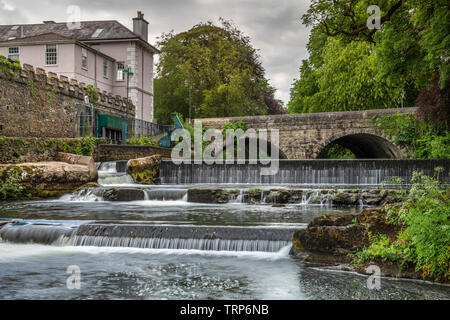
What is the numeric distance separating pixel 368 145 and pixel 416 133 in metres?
6.12

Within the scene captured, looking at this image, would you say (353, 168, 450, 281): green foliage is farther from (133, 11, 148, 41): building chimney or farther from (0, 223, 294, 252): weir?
(133, 11, 148, 41): building chimney

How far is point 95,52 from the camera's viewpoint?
33188mm

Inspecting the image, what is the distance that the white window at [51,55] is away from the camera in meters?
31.0

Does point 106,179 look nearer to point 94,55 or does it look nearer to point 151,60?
point 94,55

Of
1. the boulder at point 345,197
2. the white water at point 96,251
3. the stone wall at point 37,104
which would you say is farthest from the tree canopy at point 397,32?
the stone wall at point 37,104

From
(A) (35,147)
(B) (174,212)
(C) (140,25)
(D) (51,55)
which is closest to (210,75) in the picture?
(C) (140,25)

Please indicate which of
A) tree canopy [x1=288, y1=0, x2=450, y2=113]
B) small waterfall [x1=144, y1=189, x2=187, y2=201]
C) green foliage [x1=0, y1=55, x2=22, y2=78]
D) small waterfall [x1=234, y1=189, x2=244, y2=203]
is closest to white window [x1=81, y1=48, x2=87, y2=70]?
green foliage [x1=0, y1=55, x2=22, y2=78]

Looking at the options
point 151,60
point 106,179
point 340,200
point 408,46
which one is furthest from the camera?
point 151,60

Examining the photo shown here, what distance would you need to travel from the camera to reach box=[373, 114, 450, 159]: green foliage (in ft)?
72.4

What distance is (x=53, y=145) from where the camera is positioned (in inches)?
707

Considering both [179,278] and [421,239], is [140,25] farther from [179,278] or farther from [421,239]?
[421,239]

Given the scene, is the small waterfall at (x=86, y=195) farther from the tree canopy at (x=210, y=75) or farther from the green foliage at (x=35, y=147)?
the tree canopy at (x=210, y=75)
